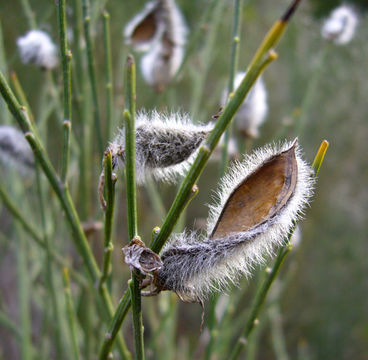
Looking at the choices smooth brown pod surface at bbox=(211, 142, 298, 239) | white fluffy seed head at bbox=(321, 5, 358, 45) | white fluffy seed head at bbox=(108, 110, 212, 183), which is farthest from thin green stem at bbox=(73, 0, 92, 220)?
white fluffy seed head at bbox=(321, 5, 358, 45)

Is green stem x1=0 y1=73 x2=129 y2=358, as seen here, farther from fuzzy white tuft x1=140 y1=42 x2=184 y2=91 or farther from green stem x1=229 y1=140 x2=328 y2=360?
fuzzy white tuft x1=140 y1=42 x2=184 y2=91

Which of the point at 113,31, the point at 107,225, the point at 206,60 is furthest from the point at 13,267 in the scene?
the point at 107,225

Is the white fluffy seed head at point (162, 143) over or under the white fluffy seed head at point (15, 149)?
under

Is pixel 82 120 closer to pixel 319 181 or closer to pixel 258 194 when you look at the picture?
pixel 258 194

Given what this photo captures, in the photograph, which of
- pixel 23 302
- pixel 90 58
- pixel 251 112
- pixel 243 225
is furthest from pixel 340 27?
pixel 23 302

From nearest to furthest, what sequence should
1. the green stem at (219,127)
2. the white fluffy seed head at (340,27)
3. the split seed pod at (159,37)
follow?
the green stem at (219,127)
the split seed pod at (159,37)
the white fluffy seed head at (340,27)

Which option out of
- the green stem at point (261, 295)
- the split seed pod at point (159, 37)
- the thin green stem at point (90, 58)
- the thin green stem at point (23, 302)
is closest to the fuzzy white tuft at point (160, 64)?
the split seed pod at point (159, 37)

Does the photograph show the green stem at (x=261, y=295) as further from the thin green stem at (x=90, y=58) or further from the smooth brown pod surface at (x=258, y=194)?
A: the thin green stem at (x=90, y=58)
